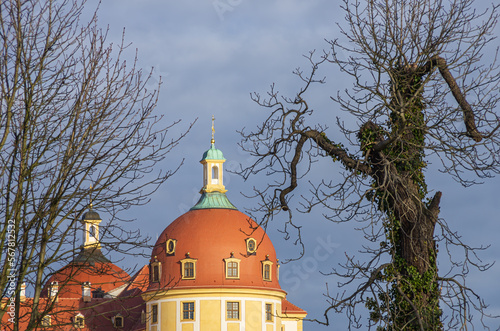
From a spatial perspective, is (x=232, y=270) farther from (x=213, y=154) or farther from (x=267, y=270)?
(x=213, y=154)

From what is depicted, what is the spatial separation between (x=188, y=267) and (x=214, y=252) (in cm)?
225

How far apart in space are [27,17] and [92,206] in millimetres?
2606

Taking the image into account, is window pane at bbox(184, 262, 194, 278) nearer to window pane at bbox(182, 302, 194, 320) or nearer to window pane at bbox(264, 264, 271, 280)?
window pane at bbox(182, 302, 194, 320)

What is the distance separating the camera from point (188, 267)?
61.0 metres

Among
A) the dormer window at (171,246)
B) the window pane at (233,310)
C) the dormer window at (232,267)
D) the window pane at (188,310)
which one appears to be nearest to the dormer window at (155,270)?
the dormer window at (171,246)

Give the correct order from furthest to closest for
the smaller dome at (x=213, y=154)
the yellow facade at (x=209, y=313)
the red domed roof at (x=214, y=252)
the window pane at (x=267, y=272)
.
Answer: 1. the smaller dome at (x=213, y=154)
2. the window pane at (x=267, y=272)
3. the red domed roof at (x=214, y=252)
4. the yellow facade at (x=209, y=313)

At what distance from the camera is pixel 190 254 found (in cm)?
6078

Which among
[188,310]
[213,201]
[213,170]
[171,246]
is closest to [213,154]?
[213,170]

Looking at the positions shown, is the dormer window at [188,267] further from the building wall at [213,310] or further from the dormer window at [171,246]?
the building wall at [213,310]

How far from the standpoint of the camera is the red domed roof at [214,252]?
60.4 meters

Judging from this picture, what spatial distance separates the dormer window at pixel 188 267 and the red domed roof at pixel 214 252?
0.21 meters

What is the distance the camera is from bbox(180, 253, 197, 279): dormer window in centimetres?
6081

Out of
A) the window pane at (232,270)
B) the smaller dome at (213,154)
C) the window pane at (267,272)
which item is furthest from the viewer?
the smaller dome at (213,154)

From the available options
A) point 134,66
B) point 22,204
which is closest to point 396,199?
point 134,66
